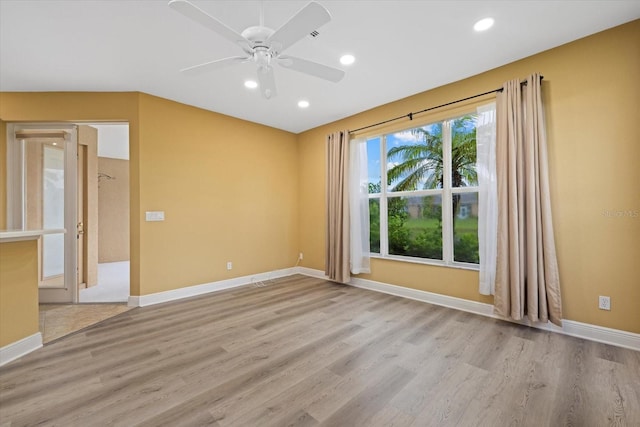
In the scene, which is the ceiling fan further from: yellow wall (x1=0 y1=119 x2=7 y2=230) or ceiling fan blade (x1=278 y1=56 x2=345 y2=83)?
yellow wall (x1=0 y1=119 x2=7 y2=230)

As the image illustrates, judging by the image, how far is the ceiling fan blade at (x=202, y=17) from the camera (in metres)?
1.49

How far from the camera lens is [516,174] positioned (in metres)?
2.83

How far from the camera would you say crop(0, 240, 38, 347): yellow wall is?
2283 millimetres

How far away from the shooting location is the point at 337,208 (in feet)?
15.4

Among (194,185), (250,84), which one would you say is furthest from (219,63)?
(194,185)

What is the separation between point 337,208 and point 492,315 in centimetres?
262

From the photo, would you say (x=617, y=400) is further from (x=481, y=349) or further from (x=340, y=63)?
(x=340, y=63)

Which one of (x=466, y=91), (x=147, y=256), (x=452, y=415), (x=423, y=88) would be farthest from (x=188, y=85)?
(x=452, y=415)

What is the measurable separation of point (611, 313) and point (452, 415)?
2.06 meters

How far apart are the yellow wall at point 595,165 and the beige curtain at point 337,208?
2441 millimetres

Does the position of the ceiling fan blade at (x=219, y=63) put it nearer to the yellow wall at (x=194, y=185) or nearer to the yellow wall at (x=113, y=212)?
the yellow wall at (x=194, y=185)

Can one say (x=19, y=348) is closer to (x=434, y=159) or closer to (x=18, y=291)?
(x=18, y=291)

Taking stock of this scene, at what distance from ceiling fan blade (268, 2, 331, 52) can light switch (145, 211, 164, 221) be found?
114 inches

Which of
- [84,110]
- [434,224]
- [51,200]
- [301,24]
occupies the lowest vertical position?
[434,224]
